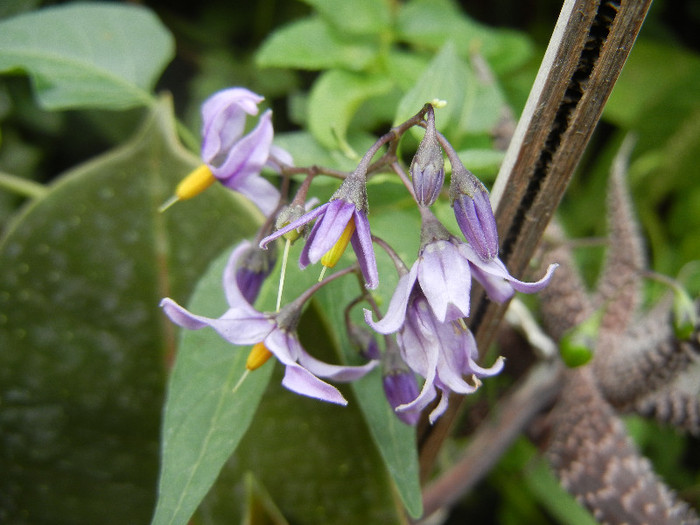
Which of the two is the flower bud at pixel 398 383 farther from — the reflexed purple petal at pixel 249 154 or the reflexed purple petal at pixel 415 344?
the reflexed purple petal at pixel 249 154

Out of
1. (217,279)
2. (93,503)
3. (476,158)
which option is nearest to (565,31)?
(476,158)

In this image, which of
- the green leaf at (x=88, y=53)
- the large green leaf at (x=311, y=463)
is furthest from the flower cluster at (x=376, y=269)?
the green leaf at (x=88, y=53)

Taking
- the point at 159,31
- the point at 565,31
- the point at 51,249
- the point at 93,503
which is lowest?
the point at 93,503

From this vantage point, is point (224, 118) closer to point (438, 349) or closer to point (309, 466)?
point (438, 349)

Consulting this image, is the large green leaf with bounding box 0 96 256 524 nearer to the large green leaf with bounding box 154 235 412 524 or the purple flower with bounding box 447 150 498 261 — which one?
the large green leaf with bounding box 154 235 412 524

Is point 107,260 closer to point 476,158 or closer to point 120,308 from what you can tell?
point 120,308

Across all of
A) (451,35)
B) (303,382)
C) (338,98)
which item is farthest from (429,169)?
(451,35)
